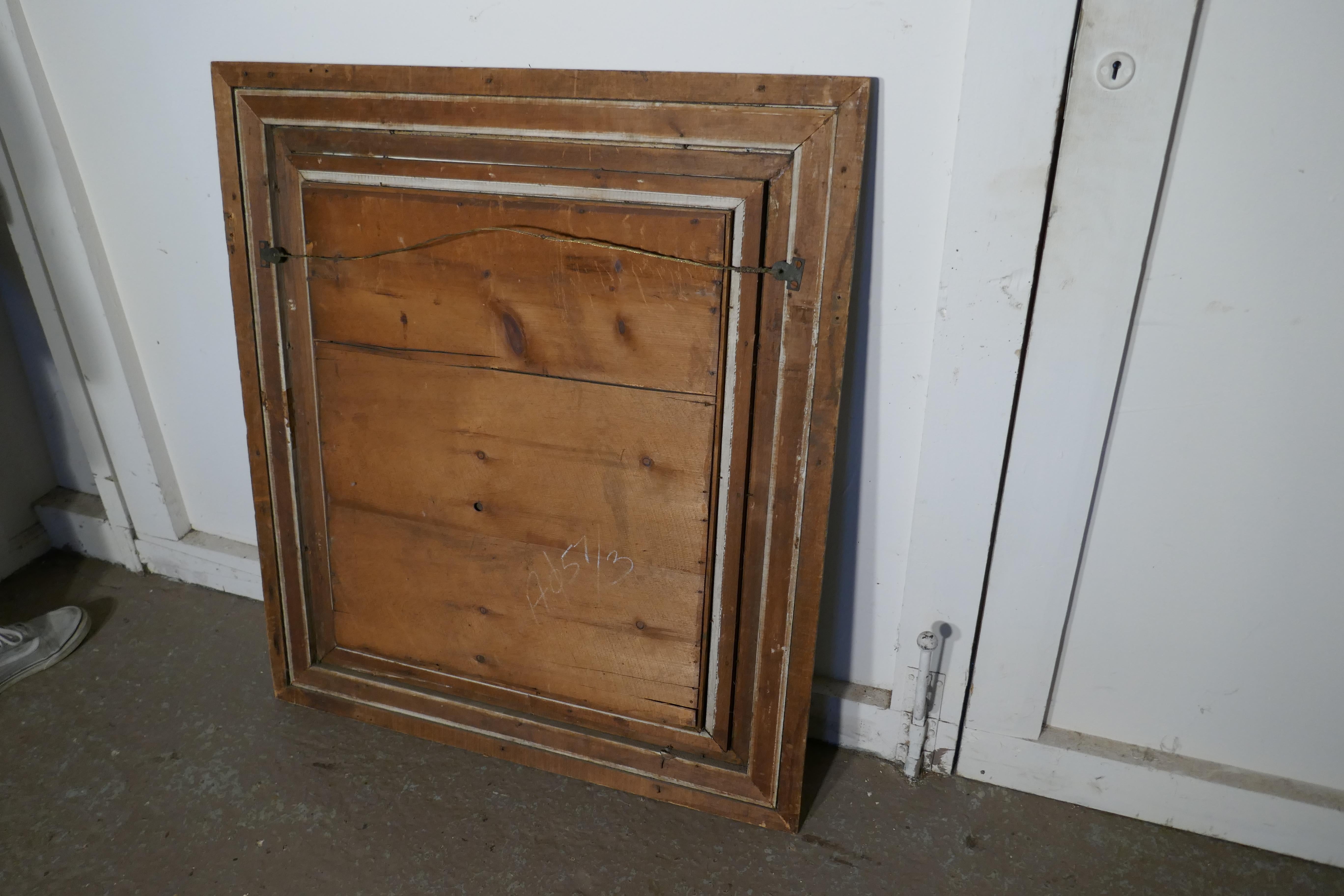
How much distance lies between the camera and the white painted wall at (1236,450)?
1249mm

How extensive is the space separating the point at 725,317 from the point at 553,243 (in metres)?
0.34

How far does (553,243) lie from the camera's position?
1541 millimetres

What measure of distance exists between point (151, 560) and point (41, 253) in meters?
0.89

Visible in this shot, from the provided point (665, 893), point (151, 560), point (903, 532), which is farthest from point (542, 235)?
point (151, 560)

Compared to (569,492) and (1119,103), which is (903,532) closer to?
(569,492)

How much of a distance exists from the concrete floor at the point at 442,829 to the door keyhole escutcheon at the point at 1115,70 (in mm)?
1373

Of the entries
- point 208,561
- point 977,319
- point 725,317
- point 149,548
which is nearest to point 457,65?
point 725,317

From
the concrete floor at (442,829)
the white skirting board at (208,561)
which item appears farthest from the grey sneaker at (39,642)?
the white skirting board at (208,561)

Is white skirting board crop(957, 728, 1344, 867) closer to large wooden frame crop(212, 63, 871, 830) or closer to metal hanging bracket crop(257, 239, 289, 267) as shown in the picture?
large wooden frame crop(212, 63, 871, 830)

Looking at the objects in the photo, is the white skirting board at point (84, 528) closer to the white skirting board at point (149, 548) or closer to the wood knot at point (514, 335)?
the white skirting board at point (149, 548)

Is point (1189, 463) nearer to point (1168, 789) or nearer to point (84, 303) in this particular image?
point (1168, 789)

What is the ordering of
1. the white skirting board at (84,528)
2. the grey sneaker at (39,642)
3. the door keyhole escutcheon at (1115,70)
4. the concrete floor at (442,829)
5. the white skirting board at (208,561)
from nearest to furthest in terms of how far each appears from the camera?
the door keyhole escutcheon at (1115,70) < the concrete floor at (442,829) < the grey sneaker at (39,642) < the white skirting board at (208,561) < the white skirting board at (84,528)

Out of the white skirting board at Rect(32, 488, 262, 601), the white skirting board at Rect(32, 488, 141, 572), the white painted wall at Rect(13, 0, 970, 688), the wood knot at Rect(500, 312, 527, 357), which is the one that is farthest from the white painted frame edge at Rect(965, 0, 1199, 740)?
the white skirting board at Rect(32, 488, 141, 572)

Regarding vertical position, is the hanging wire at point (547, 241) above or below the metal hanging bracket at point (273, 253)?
above
